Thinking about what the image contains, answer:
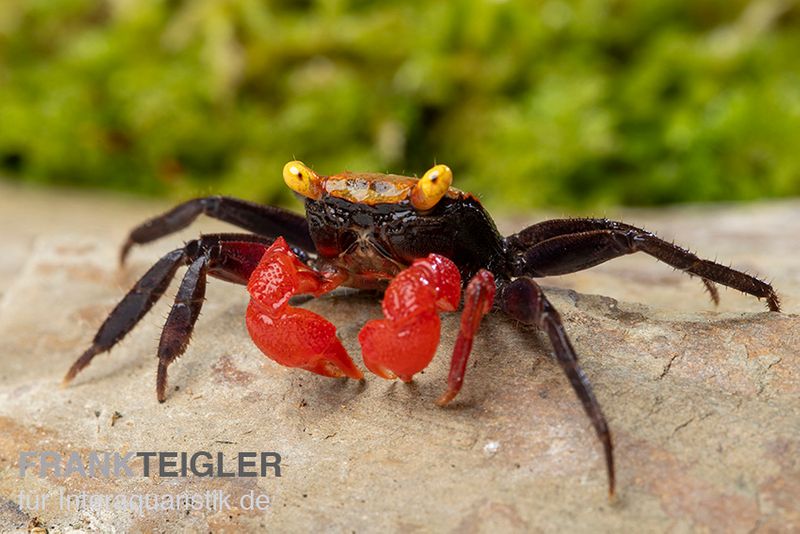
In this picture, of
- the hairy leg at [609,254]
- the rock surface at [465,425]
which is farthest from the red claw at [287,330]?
the hairy leg at [609,254]

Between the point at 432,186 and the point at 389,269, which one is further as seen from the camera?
the point at 389,269

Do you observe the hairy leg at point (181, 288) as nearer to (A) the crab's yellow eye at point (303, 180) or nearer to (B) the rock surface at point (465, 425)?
(B) the rock surface at point (465, 425)

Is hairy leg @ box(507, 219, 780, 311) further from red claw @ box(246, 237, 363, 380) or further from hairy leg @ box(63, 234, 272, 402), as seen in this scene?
hairy leg @ box(63, 234, 272, 402)

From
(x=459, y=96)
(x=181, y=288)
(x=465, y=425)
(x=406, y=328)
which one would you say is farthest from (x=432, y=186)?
(x=459, y=96)

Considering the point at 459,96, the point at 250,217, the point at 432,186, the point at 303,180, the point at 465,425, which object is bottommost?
the point at 465,425

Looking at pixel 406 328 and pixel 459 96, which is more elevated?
pixel 459 96

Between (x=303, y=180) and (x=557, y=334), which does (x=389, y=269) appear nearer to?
(x=303, y=180)

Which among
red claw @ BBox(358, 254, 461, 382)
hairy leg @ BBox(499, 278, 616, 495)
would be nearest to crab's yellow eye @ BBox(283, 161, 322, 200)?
red claw @ BBox(358, 254, 461, 382)
